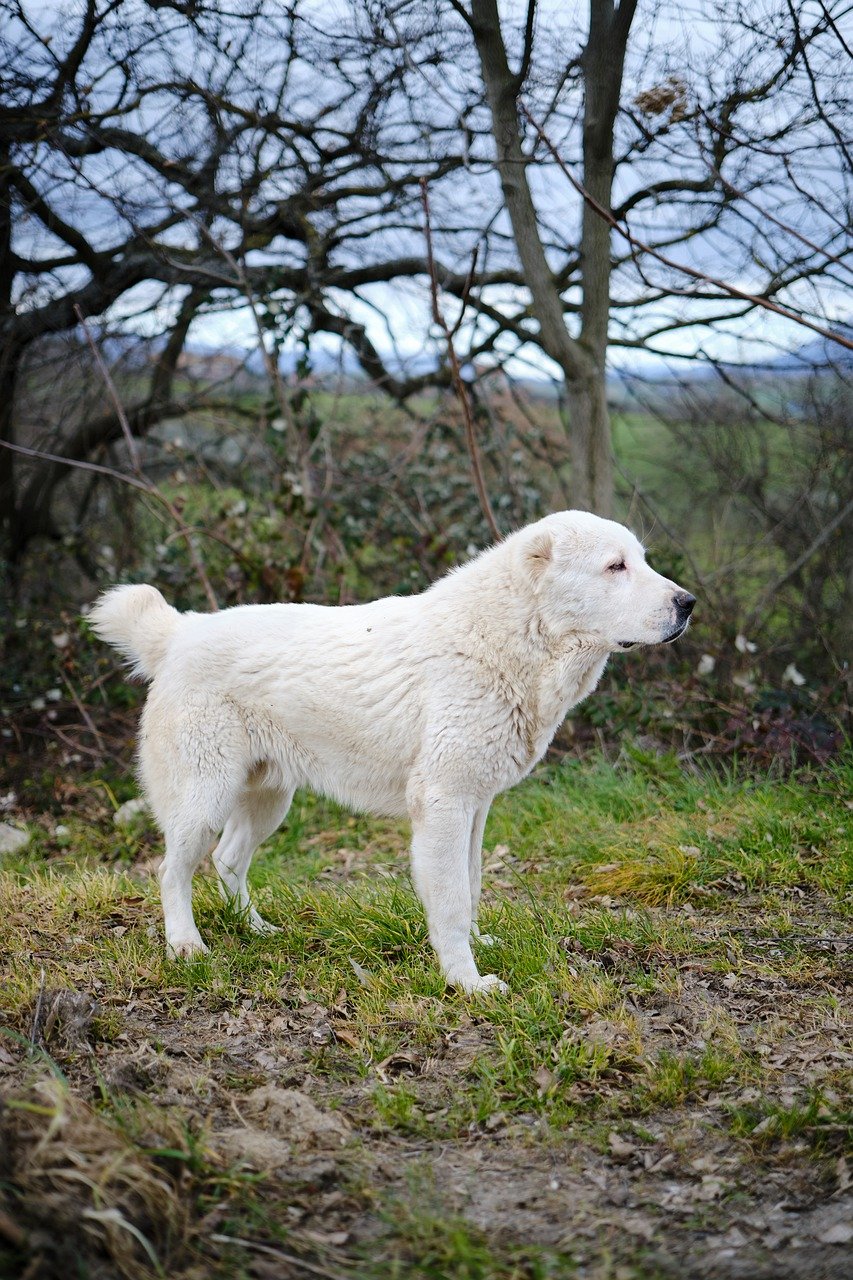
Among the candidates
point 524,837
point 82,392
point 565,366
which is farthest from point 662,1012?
point 82,392

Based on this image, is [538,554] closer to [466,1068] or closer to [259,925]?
[466,1068]

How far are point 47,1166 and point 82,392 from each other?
7.61 m

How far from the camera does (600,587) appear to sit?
4.20 m

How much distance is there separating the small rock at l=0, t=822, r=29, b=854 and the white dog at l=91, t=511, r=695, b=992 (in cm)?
264

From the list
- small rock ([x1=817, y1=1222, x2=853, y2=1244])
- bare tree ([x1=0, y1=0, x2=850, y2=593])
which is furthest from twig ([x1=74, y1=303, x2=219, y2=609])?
small rock ([x1=817, y1=1222, x2=853, y2=1244])

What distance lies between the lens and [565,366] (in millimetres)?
6891

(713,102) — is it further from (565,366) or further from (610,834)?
(610,834)

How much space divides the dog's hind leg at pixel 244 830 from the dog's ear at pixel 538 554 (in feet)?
5.19

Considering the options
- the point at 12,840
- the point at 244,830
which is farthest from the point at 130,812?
the point at 244,830

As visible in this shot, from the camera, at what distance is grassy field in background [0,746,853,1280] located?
2.54 meters

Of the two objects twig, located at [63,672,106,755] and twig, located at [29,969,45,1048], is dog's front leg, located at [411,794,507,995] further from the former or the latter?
twig, located at [63,672,106,755]

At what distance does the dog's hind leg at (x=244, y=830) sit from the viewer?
4977 millimetres

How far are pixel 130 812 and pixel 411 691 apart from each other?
3361 millimetres

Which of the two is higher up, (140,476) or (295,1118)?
(140,476)
